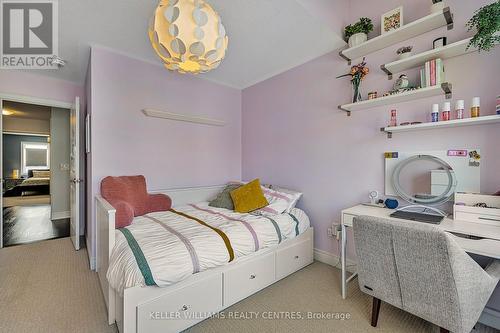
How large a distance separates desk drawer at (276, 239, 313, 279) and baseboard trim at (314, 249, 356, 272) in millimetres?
119

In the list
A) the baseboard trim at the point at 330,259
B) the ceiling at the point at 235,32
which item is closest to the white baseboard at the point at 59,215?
the ceiling at the point at 235,32

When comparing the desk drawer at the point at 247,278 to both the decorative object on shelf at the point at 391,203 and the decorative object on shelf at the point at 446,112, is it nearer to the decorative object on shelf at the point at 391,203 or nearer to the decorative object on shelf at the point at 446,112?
the decorative object on shelf at the point at 391,203

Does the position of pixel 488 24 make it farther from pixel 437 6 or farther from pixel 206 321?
pixel 206 321

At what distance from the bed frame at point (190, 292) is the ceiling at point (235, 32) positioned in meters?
1.62

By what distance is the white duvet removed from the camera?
4.34 ft

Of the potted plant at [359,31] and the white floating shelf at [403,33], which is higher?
the potted plant at [359,31]

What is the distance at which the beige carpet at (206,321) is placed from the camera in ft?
5.03

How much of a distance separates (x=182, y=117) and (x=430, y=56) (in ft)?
8.52

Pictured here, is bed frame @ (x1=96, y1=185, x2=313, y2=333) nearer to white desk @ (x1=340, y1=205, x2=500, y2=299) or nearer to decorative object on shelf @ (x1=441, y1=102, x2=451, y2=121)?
white desk @ (x1=340, y1=205, x2=500, y2=299)

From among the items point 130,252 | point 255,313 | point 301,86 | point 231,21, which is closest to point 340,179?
point 301,86

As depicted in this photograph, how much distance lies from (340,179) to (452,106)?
3.61 feet

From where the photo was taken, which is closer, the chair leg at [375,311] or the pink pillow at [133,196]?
the chair leg at [375,311]

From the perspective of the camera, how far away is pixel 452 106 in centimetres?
172

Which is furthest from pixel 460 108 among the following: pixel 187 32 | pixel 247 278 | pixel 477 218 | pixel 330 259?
pixel 247 278
